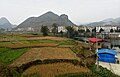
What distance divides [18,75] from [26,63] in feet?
6.08

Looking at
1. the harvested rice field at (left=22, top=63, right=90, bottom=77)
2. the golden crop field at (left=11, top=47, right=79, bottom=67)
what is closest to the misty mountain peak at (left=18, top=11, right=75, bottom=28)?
the golden crop field at (left=11, top=47, right=79, bottom=67)

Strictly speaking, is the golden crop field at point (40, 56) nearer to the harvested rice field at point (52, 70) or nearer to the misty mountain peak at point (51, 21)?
the harvested rice field at point (52, 70)

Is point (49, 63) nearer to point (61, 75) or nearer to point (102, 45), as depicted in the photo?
point (61, 75)

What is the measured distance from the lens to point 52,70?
534 inches

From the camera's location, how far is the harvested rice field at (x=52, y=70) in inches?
510

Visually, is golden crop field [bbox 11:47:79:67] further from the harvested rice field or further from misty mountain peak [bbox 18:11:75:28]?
misty mountain peak [bbox 18:11:75:28]

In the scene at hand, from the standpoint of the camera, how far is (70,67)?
47.7ft

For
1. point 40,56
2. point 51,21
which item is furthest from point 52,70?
point 51,21

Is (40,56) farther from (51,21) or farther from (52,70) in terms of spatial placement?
(51,21)

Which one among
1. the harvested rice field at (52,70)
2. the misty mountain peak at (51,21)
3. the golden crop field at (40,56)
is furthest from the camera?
the misty mountain peak at (51,21)

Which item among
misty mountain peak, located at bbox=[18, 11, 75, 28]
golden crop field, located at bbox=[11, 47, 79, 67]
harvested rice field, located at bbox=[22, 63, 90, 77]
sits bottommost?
→ harvested rice field, located at bbox=[22, 63, 90, 77]

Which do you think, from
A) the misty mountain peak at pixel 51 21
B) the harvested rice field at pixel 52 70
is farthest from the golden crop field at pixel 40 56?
the misty mountain peak at pixel 51 21

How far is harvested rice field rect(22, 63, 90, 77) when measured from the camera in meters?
13.0

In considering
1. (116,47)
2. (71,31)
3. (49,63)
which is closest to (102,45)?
(116,47)
